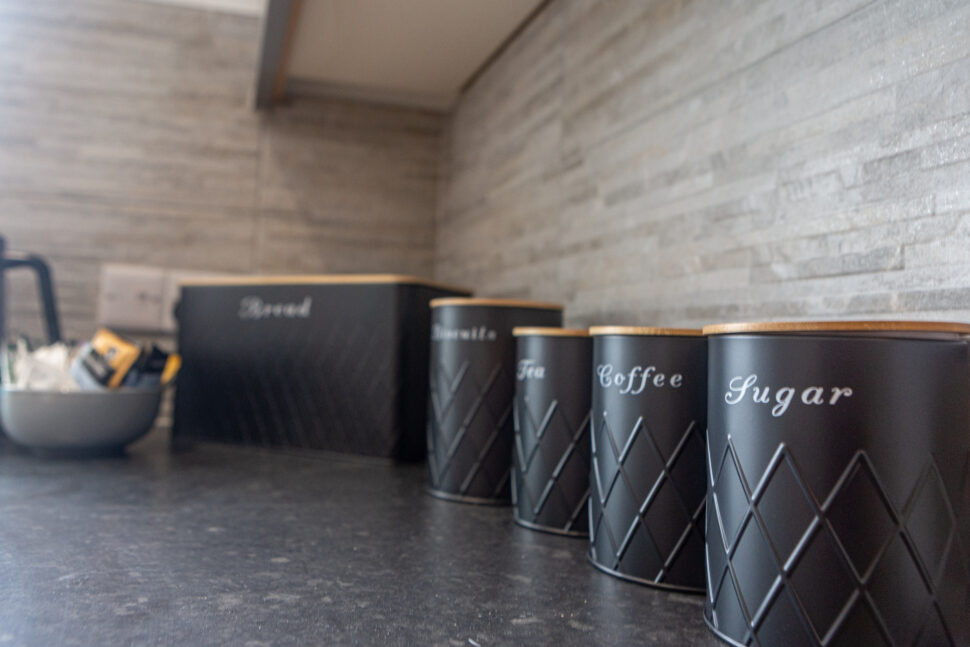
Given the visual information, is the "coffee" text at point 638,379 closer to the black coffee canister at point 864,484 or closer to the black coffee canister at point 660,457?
the black coffee canister at point 660,457

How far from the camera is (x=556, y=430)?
0.64 meters

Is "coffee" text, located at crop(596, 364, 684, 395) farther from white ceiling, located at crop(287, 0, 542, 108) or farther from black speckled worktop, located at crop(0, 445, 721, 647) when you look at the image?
white ceiling, located at crop(287, 0, 542, 108)

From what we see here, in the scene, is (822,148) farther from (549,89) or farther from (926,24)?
(549,89)

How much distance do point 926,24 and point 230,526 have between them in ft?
2.21

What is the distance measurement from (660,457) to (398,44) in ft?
3.08

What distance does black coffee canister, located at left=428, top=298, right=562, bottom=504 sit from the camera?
2.48ft

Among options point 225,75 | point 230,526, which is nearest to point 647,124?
point 230,526

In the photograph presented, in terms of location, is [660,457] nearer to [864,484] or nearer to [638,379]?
[638,379]

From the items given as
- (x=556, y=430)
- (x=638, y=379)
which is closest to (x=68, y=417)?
(x=556, y=430)

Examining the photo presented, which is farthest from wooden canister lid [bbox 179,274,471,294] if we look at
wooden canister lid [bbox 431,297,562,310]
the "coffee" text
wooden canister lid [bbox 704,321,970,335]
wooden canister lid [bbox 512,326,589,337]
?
wooden canister lid [bbox 704,321,970,335]

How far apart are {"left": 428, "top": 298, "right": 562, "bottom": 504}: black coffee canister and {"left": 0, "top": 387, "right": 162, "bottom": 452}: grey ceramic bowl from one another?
0.48m

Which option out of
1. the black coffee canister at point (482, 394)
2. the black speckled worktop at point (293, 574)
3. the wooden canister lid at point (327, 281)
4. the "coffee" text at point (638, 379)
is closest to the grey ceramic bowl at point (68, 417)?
the black speckled worktop at point (293, 574)

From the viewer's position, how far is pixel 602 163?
2.95ft

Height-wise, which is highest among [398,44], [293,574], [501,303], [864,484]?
[398,44]
